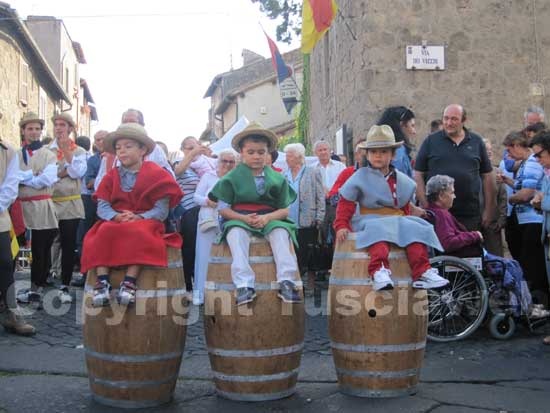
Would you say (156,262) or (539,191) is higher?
(539,191)

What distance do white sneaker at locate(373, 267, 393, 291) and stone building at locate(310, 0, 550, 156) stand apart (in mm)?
8886

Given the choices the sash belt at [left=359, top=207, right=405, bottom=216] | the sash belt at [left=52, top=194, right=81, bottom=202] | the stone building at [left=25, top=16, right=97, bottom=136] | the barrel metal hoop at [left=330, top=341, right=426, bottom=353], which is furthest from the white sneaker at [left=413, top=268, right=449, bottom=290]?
the stone building at [left=25, top=16, right=97, bottom=136]

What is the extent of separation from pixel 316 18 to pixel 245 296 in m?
10.1

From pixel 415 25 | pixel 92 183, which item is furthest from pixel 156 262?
pixel 415 25

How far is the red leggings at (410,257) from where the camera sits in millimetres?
4188

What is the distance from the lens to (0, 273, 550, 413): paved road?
161 inches

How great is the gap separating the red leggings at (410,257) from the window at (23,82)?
2151cm

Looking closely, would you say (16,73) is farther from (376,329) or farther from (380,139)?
(376,329)

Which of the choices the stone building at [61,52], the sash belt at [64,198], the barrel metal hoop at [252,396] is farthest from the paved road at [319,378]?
the stone building at [61,52]

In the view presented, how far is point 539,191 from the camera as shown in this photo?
21.3 ft

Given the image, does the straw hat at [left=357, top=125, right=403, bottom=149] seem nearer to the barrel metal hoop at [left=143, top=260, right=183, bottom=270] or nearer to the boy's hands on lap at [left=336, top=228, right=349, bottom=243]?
the boy's hands on lap at [left=336, top=228, right=349, bottom=243]

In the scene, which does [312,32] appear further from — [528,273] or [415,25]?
[528,273]

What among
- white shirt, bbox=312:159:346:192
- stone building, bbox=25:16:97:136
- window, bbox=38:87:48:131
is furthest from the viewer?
stone building, bbox=25:16:97:136

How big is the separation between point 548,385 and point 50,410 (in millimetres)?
3171
